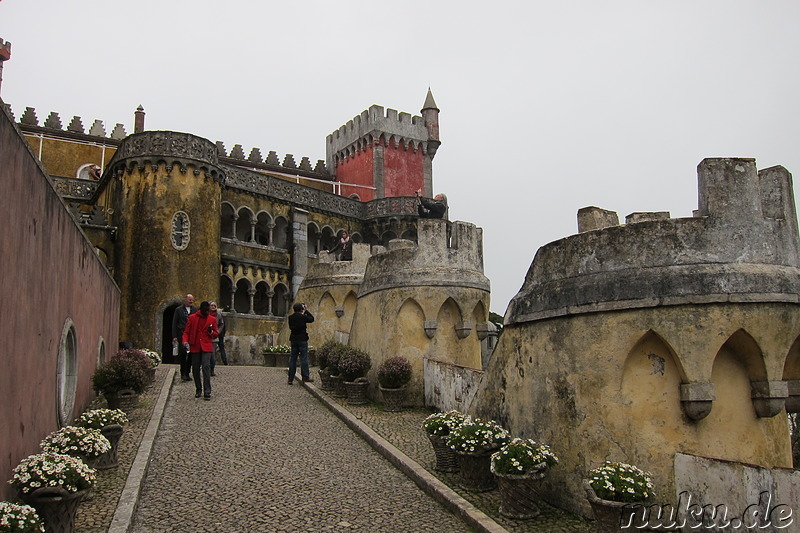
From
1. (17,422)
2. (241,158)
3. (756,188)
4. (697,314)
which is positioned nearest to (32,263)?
(17,422)

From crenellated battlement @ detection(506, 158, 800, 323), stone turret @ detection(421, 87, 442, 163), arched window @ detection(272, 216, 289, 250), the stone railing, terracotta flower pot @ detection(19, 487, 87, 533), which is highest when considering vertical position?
stone turret @ detection(421, 87, 442, 163)

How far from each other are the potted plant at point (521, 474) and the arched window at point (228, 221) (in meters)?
26.7

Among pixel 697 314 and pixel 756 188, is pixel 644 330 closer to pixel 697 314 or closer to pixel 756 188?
pixel 697 314

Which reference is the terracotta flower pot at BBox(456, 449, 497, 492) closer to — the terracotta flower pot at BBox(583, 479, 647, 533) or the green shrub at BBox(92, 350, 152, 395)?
the terracotta flower pot at BBox(583, 479, 647, 533)

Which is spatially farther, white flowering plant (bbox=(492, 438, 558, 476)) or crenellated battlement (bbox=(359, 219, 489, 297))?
crenellated battlement (bbox=(359, 219, 489, 297))

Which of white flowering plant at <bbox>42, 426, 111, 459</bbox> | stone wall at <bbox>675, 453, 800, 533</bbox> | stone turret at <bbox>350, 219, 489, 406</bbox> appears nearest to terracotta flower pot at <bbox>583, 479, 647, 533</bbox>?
stone wall at <bbox>675, 453, 800, 533</bbox>

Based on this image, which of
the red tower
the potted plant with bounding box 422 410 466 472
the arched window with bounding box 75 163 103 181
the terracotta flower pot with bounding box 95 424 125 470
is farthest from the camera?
the red tower

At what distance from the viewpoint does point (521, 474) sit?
6461mm

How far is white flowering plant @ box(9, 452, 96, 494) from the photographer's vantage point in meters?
5.44

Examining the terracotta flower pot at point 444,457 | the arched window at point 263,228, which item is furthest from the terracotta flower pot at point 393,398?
the arched window at point 263,228

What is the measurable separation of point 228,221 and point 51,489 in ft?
97.7

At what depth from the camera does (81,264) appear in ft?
33.7

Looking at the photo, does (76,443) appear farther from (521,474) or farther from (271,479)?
(521,474)

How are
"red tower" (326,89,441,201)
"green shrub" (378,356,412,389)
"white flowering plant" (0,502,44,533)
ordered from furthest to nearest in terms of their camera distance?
"red tower" (326,89,441,201) → "green shrub" (378,356,412,389) → "white flowering plant" (0,502,44,533)
